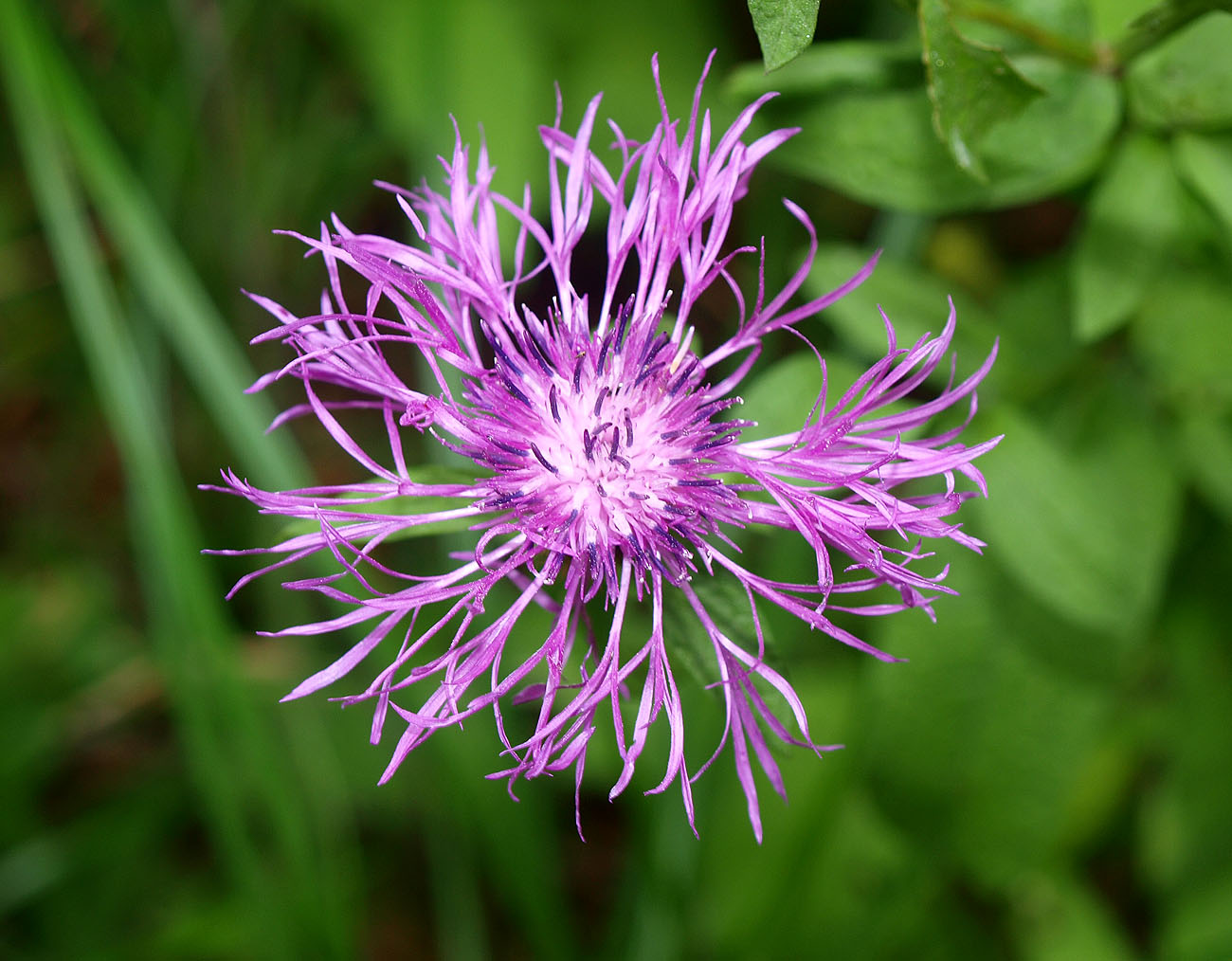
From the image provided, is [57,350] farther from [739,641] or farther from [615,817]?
[739,641]

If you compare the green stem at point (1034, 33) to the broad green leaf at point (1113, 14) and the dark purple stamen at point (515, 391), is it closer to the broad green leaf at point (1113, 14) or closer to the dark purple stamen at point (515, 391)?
the broad green leaf at point (1113, 14)

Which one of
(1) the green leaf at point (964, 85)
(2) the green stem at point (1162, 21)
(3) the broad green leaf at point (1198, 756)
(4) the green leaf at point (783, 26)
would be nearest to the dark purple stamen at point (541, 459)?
(4) the green leaf at point (783, 26)

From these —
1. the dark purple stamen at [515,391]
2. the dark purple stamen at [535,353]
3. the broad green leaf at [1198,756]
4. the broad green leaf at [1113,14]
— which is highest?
the broad green leaf at [1113,14]

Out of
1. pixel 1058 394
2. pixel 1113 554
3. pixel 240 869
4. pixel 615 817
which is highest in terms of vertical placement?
pixel 1058 394

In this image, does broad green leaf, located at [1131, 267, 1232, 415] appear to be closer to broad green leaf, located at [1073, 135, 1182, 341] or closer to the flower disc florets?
broad green leaf, located at [1073, 135, 1182, 341]

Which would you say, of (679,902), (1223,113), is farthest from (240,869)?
(1223,113)

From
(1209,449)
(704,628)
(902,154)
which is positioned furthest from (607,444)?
(1209,449)
